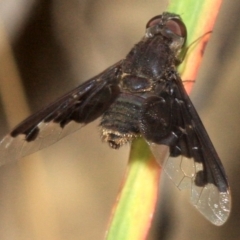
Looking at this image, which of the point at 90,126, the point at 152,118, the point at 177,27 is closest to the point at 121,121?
the point at 152,118

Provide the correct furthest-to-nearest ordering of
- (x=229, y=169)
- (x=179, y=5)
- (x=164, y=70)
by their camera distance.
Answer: (x=229, y=169) < (x=164, y=70) < (x=179, y=5)

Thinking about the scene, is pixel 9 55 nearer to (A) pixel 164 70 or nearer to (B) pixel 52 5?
(B) pixel 52 5

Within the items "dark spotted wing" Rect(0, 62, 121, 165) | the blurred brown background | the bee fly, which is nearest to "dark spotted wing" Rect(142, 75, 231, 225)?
the bee fly

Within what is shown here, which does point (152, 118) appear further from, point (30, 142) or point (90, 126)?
point (90, 126)

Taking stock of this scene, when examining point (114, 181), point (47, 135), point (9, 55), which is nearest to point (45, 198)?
point (114, 181)

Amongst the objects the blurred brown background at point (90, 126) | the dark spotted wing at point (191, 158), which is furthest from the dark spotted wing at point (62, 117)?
the blurred brown background at point (90, 126)

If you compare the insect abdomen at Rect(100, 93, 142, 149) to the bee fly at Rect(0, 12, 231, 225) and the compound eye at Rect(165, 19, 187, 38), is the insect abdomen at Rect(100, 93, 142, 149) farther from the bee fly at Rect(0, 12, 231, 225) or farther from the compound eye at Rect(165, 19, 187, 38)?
the compound eye at Rect(165, 19, 187, 38)

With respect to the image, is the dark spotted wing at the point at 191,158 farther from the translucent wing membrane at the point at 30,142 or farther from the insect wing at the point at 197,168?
the translucent wing membrane at the point at 30,142
